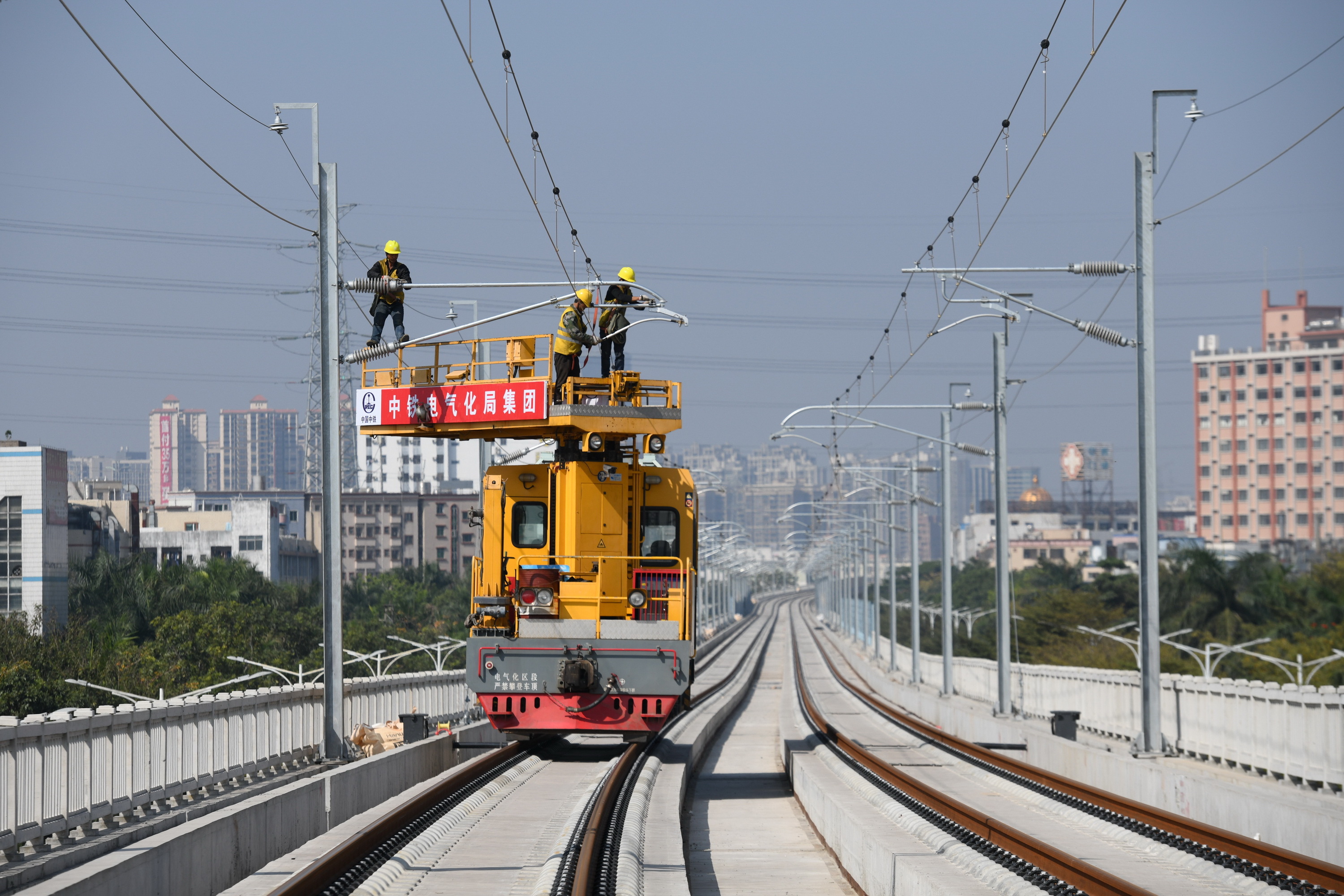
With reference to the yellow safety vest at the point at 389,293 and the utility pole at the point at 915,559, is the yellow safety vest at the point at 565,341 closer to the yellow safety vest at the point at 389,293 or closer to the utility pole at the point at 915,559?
the yellow safety vest at the point at 389,293

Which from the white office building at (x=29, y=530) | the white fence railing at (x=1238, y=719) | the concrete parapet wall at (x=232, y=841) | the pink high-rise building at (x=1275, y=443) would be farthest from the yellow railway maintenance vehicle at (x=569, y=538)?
the pink high-rise building at (x=1275, y=443)

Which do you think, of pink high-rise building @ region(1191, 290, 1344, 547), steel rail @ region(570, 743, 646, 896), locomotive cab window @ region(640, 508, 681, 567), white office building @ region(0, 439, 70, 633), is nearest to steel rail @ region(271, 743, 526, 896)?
steel rail @ region(570, 743, 646, 896)

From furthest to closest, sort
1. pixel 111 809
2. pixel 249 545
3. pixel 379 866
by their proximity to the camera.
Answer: pixel 249 545
pixel 111 809
pixel 379 866

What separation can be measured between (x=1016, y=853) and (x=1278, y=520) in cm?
19493

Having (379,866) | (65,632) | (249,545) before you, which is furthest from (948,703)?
(249,545)

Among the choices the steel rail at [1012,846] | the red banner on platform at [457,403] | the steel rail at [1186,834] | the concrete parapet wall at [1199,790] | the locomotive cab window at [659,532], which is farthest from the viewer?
the locomotive cab window at [659,532]

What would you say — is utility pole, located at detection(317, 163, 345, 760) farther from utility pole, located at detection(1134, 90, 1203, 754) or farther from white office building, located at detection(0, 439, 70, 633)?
white office building, located at detection(0, 439, 70, 633)

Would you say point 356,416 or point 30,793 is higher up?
point 356,416

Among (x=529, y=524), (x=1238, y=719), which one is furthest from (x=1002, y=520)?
(x=529, y=524)

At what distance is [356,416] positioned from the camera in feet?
72.7

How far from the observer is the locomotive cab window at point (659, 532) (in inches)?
876

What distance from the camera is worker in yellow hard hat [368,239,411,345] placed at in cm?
2211

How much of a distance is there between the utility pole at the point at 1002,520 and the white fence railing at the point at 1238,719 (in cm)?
177

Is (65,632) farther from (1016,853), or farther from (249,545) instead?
(249,545)
